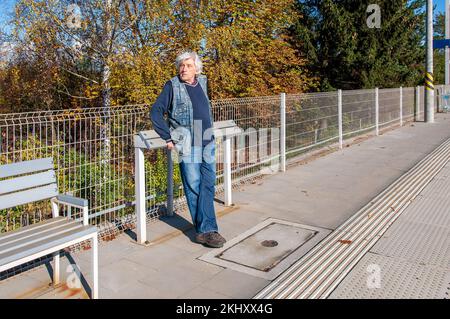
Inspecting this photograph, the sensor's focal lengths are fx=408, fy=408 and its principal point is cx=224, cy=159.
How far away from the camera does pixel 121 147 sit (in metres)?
4.51

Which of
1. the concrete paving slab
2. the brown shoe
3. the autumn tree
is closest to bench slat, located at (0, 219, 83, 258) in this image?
the concrete paving slab

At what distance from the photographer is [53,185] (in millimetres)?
3342

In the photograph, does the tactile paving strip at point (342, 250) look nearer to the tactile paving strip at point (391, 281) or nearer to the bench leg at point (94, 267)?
the tactile paving strip at point (391, 281)

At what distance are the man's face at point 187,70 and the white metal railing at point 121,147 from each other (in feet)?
3.07

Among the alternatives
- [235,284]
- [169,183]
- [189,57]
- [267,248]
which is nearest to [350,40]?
[169,183]

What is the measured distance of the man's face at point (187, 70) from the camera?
3.84 m

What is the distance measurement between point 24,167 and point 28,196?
0.23 metres

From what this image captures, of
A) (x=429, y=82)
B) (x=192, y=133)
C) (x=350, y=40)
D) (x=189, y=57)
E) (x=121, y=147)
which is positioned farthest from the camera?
(x=429, y=82)

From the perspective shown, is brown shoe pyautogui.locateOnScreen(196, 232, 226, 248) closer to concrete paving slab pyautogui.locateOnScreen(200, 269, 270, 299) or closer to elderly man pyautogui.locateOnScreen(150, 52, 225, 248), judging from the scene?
elderly man pyautogui.locateOnScreen(150, 52, 225, 248)

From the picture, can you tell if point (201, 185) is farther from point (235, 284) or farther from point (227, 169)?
point (227, 169)

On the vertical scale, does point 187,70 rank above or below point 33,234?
above

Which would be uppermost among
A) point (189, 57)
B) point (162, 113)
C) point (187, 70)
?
point (189, 57)
